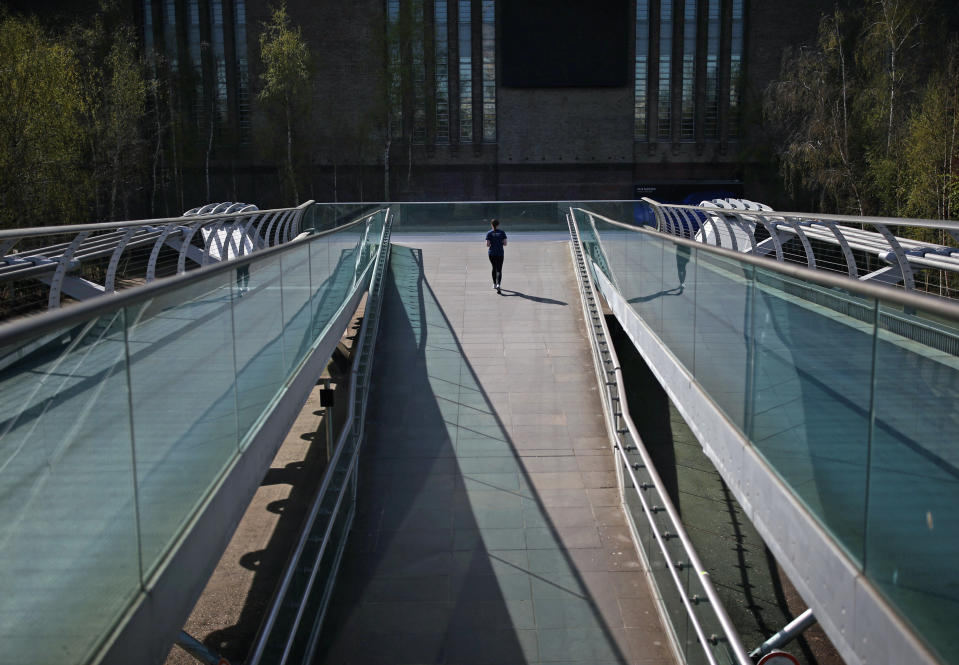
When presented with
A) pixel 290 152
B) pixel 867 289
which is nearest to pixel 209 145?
pixel 290 152

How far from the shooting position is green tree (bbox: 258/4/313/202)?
3956cm

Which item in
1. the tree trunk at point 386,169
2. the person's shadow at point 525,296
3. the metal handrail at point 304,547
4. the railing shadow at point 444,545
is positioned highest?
the tree trunk at point 386,169

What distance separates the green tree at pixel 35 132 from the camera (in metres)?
22.7

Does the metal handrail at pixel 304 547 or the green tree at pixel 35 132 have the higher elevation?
the green tree at pixel 35 132

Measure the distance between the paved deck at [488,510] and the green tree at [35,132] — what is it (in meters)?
13.5

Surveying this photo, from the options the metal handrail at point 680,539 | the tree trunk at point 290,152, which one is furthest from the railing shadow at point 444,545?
the tree trunk at point 290,152

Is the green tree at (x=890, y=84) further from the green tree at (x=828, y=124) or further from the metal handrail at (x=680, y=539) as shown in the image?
the metal handrail at (x=680, y=539)

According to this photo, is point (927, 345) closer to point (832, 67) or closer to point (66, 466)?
point (66, 466)

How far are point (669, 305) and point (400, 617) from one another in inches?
147

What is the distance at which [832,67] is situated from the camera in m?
31.2

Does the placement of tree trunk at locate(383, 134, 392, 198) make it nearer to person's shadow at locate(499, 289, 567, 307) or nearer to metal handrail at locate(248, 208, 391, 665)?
person's shadow at locate(499, 289, 567, 307)

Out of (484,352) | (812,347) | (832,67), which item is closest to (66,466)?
(812,347)

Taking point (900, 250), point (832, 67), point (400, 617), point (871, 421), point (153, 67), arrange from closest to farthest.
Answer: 1. point (871, 421)
2. point (900, 250)
3. point (400, 617)
4. point (832, 67)
5. point (153, 67)

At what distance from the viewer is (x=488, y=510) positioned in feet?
30.1
